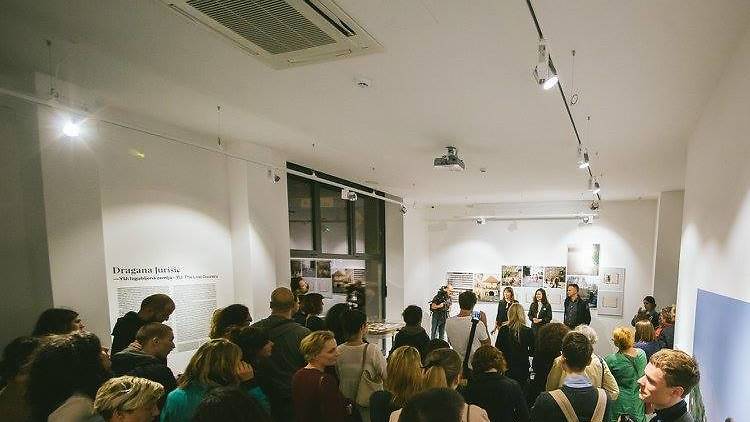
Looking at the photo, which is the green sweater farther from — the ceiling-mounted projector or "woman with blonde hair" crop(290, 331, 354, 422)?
the ceiling-mounted projector

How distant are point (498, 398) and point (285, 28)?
99.0 inches

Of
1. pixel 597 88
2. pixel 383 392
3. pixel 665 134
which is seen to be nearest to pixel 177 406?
pixel 383 392

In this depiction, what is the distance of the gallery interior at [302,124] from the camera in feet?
6.93

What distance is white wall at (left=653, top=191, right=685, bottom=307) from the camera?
787 centimetres

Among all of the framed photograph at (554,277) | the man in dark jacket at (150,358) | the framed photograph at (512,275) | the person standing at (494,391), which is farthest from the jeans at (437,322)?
the man in dark jacket at (150,358)

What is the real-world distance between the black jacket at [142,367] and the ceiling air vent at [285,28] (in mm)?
2012

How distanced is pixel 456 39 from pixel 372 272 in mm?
8084

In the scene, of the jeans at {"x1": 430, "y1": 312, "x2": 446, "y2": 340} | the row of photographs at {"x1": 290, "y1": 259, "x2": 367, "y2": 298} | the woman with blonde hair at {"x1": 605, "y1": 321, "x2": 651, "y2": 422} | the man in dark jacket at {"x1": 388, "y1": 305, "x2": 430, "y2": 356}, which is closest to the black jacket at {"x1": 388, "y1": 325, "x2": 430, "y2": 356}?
the man in dark jacket at {"x1": 388, "y1": 305, "x2": 430, "y2": 356}

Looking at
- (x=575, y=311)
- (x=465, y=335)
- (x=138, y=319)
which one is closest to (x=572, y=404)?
(x=465, y=335)

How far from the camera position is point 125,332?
3133 millimetres

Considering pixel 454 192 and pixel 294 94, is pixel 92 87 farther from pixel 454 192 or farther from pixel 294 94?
pixel 454 192

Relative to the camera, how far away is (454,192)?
8609 millimetres

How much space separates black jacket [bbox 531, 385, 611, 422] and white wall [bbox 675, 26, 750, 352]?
0.75 meters

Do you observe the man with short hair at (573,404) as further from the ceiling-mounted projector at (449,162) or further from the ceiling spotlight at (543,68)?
the ceiling-mounted projector at (449,162)
